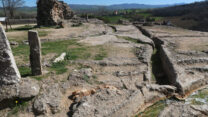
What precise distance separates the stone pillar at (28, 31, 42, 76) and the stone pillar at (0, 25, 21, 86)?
144cm

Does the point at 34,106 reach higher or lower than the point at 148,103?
higher

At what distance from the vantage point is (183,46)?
13.9 meters

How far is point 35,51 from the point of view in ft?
23.7

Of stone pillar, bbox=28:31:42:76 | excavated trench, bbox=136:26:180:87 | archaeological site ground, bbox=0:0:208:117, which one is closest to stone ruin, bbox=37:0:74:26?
archaeological site ground, bbox=0:0:208:117

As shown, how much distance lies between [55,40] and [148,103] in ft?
39.1

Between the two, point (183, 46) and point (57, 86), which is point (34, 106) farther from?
point (183, 46)

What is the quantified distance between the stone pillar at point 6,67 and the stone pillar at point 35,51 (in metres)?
1.44

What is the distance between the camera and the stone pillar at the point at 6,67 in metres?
5.49

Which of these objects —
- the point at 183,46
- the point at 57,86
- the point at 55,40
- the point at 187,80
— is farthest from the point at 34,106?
the point at 183,46

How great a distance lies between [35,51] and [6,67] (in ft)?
5.48

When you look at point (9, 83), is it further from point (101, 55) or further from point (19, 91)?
point (101, 55)

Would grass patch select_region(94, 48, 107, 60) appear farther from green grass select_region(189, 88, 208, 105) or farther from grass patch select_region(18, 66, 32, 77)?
green grass select_region(189, 88, 208, 105)

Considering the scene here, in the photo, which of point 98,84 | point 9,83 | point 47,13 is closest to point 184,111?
point 98,84

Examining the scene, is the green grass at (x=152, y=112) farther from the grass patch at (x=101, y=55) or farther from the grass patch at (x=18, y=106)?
the grass patch at (x=101, y=55)
